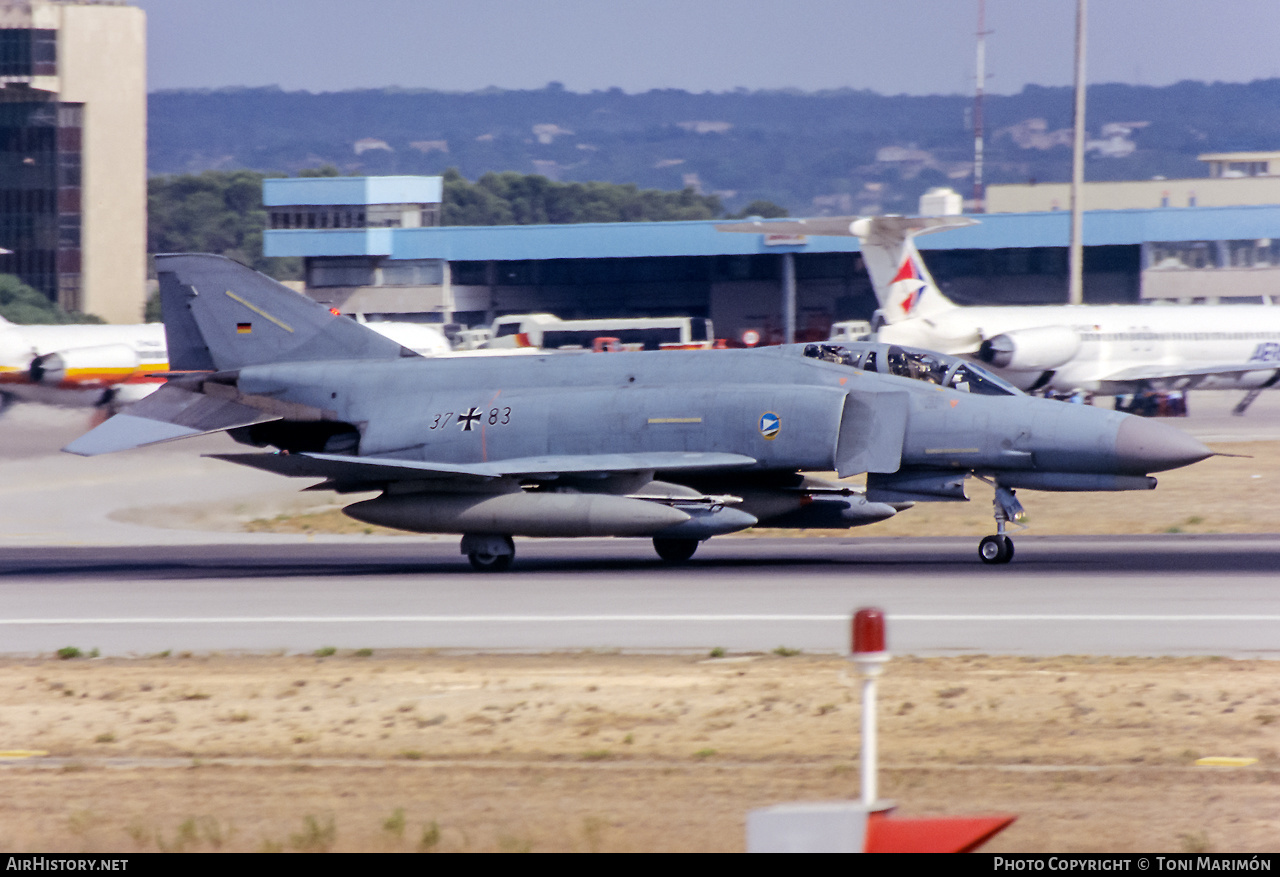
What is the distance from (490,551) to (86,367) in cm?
3110

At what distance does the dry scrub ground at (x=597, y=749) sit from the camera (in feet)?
23.3

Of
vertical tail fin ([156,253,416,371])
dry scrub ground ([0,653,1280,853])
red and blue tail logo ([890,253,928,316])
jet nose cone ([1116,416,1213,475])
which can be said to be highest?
red and blue tail logo ([890,253,928,316])

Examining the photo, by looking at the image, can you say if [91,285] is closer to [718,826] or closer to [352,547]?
[352,547]

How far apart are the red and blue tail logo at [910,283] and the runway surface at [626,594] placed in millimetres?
22791

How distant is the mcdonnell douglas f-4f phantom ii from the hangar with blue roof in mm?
63325

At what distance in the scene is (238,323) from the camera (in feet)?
68.6

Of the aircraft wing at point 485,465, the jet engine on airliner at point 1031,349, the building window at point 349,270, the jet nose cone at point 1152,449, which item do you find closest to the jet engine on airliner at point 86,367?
the jet engine on airliner at point 1031,349

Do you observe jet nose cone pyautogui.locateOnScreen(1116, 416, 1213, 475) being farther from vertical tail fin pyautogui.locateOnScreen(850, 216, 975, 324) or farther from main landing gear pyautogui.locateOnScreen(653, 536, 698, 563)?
vertical tail fin pyautogui.locateOnScreen(850, 216, 975, 324)

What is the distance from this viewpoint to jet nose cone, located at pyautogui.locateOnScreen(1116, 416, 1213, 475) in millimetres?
16734

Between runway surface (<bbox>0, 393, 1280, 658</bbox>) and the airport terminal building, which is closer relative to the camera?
runway surface (<bbox>0, 393, 1280, 658</bbox>)

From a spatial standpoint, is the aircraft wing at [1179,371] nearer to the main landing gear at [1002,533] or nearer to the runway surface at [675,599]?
the runway surface at [675,599]

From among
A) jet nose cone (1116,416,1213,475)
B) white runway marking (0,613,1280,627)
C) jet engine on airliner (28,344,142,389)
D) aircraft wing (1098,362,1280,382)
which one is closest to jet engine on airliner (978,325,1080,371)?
aircraft wing (1098,362,1280,382)

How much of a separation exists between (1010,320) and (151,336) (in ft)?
92.3

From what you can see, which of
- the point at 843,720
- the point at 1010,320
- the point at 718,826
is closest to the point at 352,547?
the point at 843,720
